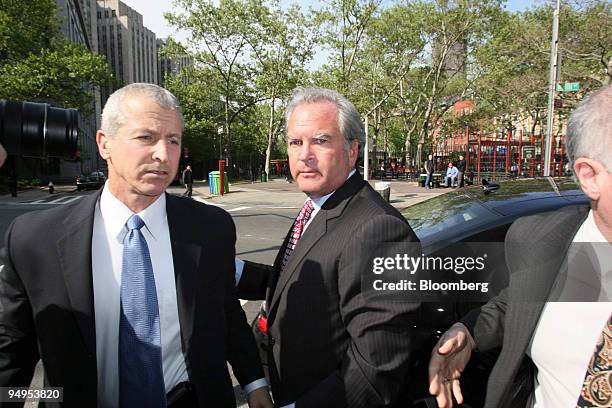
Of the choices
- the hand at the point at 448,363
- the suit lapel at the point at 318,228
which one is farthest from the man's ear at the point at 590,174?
the suit lapel at the point at 318,228

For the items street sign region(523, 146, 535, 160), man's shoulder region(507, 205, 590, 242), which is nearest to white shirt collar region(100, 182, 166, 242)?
man's shoulder region(507, 205, 590, 242)

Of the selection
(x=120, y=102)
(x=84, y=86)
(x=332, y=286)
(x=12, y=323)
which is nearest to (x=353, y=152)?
(x=332, y=286)

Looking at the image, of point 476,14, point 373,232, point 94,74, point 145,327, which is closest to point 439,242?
point 373,232

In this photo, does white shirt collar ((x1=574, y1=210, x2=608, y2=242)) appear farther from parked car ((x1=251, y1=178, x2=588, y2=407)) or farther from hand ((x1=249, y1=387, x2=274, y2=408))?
hand ((x1=249, y1=387, x2=274, y2=408))

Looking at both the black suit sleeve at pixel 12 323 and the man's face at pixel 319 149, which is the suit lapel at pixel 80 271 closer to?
the black suit sleeve at pixel 12 323

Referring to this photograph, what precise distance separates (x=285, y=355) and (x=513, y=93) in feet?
78.2

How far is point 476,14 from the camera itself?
2927cm

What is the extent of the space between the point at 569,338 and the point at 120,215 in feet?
5.48

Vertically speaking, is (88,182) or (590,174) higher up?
(590,174)

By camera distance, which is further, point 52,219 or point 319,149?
point 319,149

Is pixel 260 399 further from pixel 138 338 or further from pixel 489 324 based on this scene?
pixel 489 324

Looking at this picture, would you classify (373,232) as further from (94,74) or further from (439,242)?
(94,74)

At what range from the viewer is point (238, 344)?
185 cm

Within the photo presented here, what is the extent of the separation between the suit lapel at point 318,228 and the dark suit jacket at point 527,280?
2.24ft
